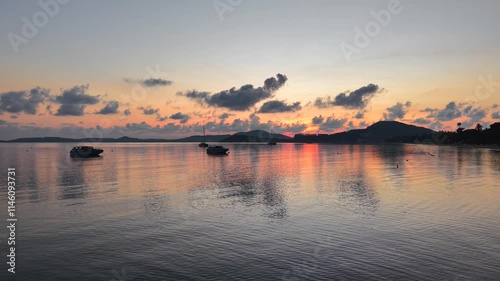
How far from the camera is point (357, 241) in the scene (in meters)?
29.7

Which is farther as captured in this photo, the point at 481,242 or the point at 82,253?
the point at 481,242

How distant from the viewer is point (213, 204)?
47875mm

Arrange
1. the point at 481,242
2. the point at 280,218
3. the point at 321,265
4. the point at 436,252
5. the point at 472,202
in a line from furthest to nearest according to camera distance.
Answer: the point at 472,202
the point at 280,218
the point at 481,242
the point at 436,252
the point at 321,265

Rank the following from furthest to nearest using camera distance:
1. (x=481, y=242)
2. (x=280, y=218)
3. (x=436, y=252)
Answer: (x=280, y=218) < (x=481, y=242) < (x=436, y=252)

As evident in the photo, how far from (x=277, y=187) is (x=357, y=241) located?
36700mm

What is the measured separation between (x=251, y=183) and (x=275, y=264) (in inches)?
1895

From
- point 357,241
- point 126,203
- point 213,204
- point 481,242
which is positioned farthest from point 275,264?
point 126,203

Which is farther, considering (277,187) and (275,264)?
(277,187)

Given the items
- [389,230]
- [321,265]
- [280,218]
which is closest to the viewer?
[321,265]

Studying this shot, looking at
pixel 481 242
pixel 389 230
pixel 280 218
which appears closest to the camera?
pixel 481 242

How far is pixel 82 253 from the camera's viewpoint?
87.9ft

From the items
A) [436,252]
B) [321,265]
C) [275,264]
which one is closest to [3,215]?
[275,264]

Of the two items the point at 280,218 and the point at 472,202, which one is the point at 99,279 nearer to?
the point at 280,218

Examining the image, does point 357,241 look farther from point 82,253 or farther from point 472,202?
point 472,202
